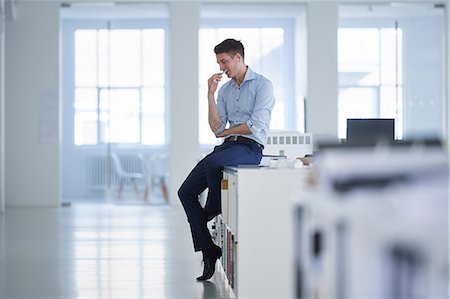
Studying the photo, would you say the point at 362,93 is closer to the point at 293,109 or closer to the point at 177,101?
the point at 293,109

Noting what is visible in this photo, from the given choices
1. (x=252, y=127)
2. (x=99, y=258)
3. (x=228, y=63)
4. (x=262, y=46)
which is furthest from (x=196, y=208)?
(x=262, y=46)

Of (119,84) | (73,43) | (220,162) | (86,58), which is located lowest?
(220,162)

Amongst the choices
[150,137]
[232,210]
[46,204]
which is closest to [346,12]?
[150,137]

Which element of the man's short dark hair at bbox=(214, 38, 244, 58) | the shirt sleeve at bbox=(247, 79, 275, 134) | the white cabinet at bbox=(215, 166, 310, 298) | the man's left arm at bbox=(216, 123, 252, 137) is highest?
the man's short dark hair at bbox=(214, 38, 244, 58)

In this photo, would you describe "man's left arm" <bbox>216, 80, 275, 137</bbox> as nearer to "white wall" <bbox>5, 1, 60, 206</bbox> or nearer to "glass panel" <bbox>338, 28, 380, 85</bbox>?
"white wall" <bbox>5, 1, 60, 206</bbox>

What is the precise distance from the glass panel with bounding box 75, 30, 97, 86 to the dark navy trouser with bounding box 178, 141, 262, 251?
8.70 metres

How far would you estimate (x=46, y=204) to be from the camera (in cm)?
1064

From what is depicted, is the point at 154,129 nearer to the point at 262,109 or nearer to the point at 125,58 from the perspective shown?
the point at 125,58

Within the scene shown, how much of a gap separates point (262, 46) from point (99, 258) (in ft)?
24.1

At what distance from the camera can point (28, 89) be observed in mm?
10562

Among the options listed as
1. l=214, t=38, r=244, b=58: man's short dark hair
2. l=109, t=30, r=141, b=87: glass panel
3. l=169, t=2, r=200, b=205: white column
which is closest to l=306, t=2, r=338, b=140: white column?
l=169, t=2, r=200, b=205: white column

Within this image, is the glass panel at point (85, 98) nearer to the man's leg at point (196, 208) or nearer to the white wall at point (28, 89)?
the white wall at point (28, 89)

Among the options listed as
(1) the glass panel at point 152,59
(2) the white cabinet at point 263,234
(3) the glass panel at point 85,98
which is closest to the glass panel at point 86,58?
(3) the glass panel at point 85,98

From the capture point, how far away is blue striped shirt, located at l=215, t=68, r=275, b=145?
4.07m
